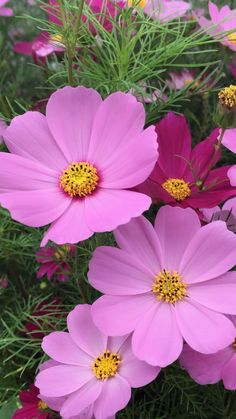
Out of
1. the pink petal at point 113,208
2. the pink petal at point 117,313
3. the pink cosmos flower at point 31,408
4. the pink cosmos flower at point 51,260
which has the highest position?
the pink petal at point 113,208

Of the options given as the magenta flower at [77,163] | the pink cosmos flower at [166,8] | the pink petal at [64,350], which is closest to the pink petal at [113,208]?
the magenta flower at [77,163]

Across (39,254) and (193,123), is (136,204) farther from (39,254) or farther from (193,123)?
(193,123)

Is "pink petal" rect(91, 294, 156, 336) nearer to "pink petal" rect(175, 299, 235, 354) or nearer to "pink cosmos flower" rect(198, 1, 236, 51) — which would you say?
"pink petal" rect(175, 299, 235, 354)

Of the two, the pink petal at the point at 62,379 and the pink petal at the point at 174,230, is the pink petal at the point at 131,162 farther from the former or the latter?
the pink petal at the point at 62,379

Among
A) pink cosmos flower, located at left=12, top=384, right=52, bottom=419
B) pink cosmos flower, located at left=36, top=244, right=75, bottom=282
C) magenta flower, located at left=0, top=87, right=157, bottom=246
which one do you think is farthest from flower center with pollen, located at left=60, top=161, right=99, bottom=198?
pink cosmos flower, located at left=12, top=384, right=52, bottom=419

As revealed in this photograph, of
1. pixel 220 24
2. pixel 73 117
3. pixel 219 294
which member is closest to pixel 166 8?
pixel 220 24

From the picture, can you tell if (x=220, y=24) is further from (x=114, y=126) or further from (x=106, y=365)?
(x=106, y=365)
